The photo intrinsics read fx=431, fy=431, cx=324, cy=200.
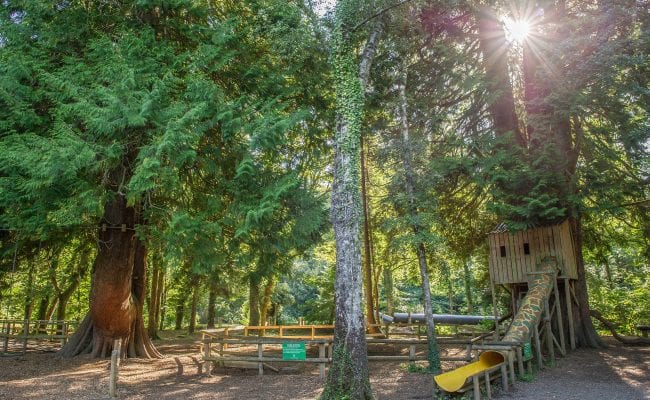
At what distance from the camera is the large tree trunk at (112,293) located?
43.0 ft

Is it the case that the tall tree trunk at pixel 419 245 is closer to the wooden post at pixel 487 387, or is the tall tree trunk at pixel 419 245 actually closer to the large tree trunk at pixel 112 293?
the wooden post at pixel 487 387

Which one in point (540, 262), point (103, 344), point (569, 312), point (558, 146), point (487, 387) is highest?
point (558, 146)

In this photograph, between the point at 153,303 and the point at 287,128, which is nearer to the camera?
the point at 287,128

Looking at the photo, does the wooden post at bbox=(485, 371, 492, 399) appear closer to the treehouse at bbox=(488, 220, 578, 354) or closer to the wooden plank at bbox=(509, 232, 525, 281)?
the treehouse at bbox=(488, 220, 578, 354)

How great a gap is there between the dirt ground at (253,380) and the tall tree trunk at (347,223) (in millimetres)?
1702

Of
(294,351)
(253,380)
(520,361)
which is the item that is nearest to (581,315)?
(520,361)

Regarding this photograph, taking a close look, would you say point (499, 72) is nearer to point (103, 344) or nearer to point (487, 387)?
point (487, 387)

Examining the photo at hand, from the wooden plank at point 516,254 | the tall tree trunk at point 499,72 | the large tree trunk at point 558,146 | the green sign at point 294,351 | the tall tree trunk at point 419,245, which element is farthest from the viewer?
the tall tree trunk at point 499,72

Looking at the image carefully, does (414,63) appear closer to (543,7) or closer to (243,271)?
(543,7)

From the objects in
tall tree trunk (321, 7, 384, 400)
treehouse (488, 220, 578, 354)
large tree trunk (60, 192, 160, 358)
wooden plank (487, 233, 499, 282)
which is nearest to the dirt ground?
large tree trunk (60, 192, 160, 358)

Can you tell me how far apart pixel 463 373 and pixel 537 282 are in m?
5.66

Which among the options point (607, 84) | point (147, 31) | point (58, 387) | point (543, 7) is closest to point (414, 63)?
point (543, 7)

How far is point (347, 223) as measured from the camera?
28.7 feet

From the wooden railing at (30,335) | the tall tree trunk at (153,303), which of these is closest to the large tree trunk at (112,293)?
the wooden railing at (30,335)
